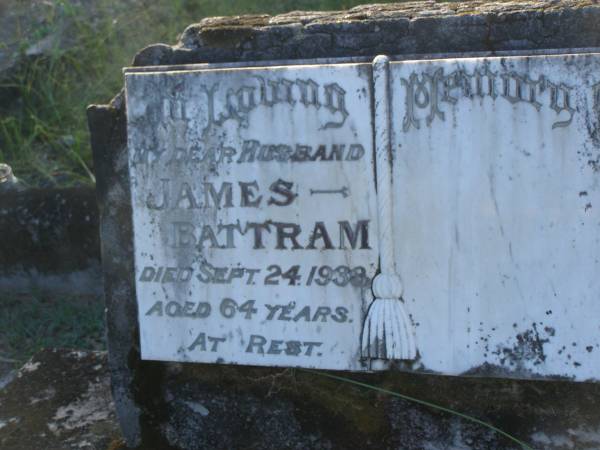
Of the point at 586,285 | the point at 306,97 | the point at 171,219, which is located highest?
the point at 306,97

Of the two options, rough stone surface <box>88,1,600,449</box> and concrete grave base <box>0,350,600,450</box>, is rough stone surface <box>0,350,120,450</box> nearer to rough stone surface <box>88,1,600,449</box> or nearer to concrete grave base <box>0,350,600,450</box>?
concrete grave base <box>0,350,600,450</box>

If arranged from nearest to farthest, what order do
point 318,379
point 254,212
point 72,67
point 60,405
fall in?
point 254,212 < point 318,379 < point 60,405 < point 72,67

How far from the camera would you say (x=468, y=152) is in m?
1.90

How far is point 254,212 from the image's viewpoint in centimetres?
203

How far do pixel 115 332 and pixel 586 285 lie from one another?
1.22m

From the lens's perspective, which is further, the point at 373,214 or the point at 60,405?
the point at 60,405

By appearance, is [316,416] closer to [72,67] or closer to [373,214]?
[373,214]

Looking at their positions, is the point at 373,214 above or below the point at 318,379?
above

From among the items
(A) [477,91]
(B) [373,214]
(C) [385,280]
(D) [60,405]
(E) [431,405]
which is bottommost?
(D) [60,405]

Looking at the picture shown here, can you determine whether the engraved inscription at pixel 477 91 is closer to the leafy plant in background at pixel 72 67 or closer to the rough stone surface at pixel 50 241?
the rough stone surface at pixel 50 241

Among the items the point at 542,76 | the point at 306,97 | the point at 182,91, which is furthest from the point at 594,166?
the point at 182,91

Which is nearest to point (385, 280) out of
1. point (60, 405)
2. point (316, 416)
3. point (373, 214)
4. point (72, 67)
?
point (373, 214)

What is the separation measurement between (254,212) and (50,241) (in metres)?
1.61

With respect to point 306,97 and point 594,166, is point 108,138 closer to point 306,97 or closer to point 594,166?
point 306,97
